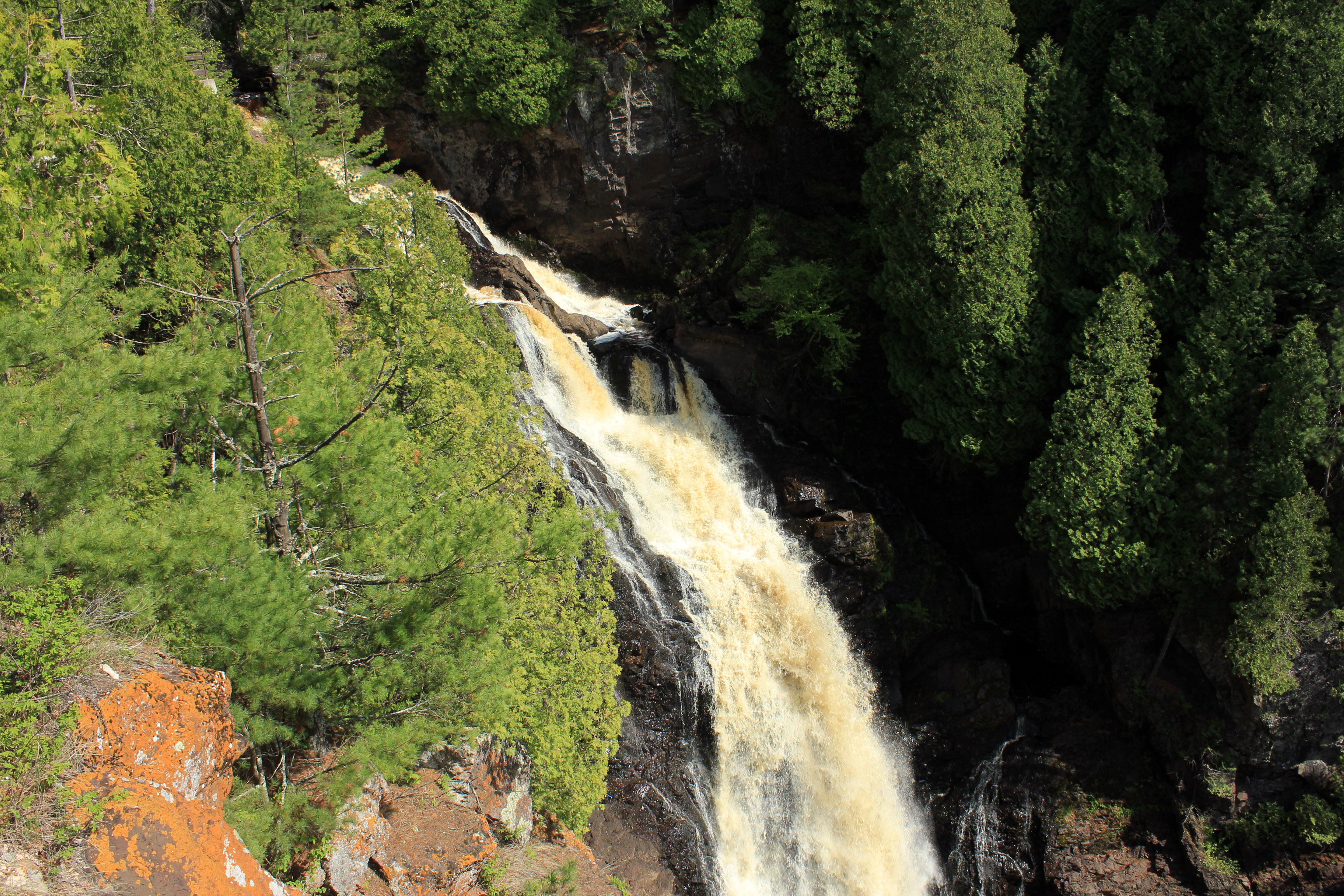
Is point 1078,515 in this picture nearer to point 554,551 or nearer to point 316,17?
point 554,551

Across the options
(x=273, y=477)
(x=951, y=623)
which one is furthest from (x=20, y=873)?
(x=951, y=623)

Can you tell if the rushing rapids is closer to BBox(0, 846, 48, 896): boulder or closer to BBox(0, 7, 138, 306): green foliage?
BBox(0, 7, 138, 306): green foliage

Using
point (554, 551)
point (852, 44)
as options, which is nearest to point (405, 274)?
point (554, 551)

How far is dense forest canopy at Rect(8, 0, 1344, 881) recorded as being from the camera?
793 centimetres

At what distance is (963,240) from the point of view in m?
17.7

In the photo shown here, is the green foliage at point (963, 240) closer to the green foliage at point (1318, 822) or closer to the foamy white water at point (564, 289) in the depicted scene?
→ the green foliage at point (1318, 822)

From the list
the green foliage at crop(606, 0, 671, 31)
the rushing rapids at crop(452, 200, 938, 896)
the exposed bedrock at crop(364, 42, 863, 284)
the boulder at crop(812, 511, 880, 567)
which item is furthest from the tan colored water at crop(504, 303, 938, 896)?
the green foliage at crop(606, 0, 671, 31)

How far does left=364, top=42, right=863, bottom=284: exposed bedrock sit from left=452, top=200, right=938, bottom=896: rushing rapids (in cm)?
853

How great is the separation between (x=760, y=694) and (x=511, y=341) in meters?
8.45

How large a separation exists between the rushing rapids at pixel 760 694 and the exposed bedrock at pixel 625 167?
28.0 feet

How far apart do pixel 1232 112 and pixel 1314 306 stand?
3937 mm

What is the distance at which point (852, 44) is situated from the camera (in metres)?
22.5

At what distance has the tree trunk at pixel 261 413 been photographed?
7.57 m

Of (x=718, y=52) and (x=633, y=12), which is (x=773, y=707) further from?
(x=633, y=12)
